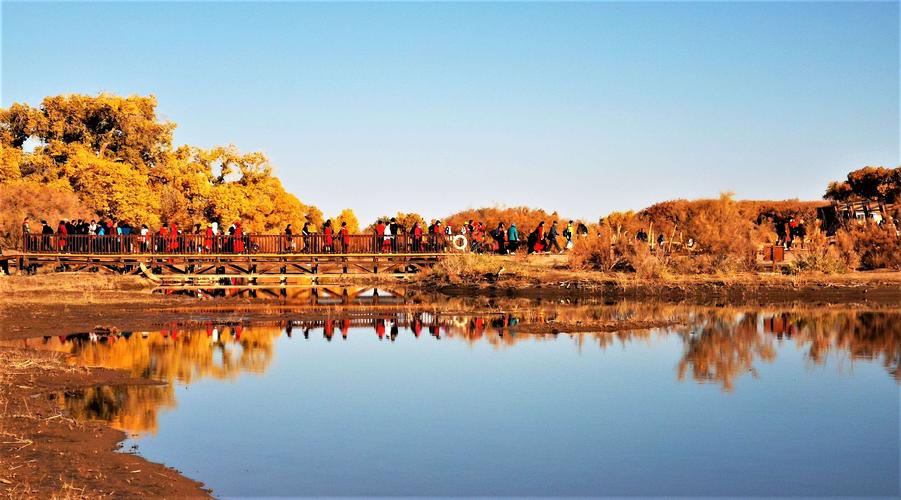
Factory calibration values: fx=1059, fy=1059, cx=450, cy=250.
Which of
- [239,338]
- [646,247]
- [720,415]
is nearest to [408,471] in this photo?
[720,415]

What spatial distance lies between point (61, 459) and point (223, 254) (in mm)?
31203

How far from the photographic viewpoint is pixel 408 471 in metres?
11.8

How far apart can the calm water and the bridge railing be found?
1596cm

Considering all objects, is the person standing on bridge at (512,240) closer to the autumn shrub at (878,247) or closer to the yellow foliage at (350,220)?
the autumn shrub at (878,247)

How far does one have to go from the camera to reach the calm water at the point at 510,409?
38.0 feet

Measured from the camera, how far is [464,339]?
24.9m

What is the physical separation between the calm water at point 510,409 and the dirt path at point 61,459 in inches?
17.6

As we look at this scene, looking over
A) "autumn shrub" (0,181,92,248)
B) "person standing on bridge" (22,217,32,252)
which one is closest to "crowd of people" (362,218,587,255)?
"person standing on bridge" (22,217,32,252)

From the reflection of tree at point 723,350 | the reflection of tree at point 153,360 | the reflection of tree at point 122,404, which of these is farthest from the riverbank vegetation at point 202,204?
the reflection of tree at point 122,404

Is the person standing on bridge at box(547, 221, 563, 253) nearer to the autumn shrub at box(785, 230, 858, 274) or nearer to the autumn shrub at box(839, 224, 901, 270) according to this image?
the autumn shrub at box(785, 230, 858, 274)

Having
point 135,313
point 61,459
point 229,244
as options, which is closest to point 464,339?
point 135,313

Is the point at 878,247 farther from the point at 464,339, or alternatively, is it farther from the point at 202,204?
the point at 202,204

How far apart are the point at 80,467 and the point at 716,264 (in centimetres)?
3147

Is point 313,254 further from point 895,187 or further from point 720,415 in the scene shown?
point 895,187
